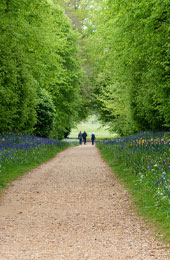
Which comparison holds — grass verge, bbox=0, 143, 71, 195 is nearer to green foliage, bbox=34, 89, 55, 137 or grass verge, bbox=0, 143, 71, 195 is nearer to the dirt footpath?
the dirt footpath

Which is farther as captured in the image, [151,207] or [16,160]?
[16,160]

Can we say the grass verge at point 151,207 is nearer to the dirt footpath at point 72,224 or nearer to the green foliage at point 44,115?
the dirt footpath at point 72,224

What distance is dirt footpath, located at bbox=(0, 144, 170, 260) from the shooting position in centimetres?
433

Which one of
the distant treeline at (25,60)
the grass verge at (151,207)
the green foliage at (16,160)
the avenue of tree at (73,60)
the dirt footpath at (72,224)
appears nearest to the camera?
the dirt footpath at (72,224)

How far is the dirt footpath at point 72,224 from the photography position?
14.2 ft

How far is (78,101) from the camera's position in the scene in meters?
35.9

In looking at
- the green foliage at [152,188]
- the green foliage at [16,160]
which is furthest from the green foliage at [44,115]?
the green foliage at [152,188]

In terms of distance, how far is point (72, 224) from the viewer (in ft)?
18.8

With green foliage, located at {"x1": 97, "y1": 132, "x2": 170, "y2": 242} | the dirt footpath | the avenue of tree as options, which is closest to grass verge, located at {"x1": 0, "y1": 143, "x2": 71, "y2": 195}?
the dirt footpath

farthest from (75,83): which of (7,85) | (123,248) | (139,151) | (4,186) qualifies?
(123,248)

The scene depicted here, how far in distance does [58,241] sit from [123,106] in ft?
84.7

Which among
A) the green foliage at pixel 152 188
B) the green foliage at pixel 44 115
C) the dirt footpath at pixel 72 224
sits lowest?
the dirt footpath at pixel 72 224

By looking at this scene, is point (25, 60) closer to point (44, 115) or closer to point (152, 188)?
point (44, 115)

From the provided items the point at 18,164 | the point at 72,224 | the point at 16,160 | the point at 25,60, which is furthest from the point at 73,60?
the point at 72,224
